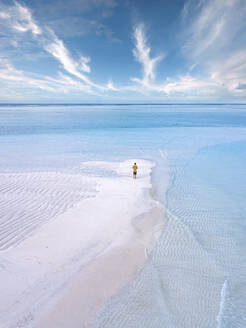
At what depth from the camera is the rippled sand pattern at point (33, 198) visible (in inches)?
252

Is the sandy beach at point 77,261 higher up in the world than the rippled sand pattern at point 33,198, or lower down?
lower down

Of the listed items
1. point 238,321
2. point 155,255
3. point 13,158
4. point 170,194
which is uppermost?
point 13,158

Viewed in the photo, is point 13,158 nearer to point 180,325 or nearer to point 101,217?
point 101,217

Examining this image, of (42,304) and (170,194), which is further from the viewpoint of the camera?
(170,194)

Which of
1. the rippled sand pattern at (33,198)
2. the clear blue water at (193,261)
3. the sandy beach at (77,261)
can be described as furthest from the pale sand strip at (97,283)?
the rippled sand pattern at (33,198)

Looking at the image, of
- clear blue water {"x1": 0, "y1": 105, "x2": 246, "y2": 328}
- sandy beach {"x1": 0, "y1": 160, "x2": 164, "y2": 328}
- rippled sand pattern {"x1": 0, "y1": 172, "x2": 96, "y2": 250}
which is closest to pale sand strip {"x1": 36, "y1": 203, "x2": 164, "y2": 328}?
sandy beach {"x1": 0, "y1": 160, "x2": 164, "y2": 328}

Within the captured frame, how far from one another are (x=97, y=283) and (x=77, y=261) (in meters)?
0.91

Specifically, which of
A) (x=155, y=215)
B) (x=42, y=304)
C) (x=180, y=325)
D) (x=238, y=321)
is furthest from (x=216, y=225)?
(x=42, y=304)

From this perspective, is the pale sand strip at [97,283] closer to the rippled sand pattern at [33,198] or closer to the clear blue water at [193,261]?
the clear blue water at [193,261]

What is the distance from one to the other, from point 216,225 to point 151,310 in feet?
13.8

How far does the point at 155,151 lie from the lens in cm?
1870

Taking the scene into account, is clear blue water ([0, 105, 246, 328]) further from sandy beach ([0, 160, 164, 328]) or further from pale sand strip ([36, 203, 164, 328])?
sandy beach ([0, 160, 164, 328])

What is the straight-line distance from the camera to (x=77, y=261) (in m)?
5.21

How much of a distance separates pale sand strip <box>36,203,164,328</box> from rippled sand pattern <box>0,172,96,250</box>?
262cm
